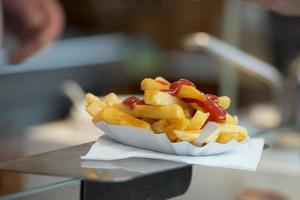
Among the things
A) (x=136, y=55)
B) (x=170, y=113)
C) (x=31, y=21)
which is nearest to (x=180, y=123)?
(x=170, y=113)

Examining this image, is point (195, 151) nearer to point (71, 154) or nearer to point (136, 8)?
point (71, 154)

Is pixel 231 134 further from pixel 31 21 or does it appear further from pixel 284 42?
pixel 284 42

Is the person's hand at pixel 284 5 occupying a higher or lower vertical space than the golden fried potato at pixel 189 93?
higher

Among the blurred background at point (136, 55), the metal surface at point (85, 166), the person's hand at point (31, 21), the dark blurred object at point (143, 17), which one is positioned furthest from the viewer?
the dark blurred object at point (143, 17)

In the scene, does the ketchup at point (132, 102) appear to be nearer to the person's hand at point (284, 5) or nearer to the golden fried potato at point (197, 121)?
the golden fried potato at point (197, 121)

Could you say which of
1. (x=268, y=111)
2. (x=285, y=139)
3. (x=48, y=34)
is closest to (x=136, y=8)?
(x=268, y=111)

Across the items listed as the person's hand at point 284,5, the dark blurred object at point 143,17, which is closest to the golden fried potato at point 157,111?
the person's hand at point 284,5

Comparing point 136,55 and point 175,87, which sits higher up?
point 136,55

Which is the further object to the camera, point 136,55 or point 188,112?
point 136,55
